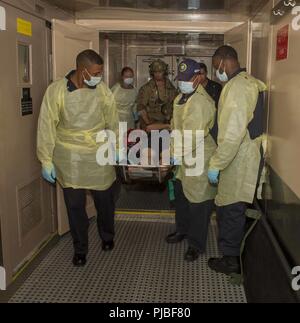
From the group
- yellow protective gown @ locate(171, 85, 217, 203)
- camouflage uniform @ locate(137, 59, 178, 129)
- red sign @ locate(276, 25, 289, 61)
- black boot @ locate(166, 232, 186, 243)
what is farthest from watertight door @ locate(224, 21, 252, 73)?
black boot @ locate(166, 232, 186, 243)

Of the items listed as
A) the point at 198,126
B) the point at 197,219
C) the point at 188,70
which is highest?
the point at 188,70

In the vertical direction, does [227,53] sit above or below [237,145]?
above

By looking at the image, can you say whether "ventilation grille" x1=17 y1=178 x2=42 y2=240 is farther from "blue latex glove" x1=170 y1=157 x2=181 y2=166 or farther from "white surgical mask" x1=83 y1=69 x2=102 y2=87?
"blue latex glove" x1=170 y1=157 x2=181 y2=166

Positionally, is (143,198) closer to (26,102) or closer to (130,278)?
(130,278)

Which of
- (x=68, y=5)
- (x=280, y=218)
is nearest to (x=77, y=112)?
(x=68, y=5)

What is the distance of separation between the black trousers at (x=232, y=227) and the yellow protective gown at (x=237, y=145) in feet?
0.18

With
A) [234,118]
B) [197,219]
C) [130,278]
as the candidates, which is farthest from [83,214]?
[234,118]

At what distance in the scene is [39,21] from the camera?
2748 mm

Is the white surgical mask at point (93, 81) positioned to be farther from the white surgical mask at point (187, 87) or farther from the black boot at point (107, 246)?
the black boot at point (107, 246)

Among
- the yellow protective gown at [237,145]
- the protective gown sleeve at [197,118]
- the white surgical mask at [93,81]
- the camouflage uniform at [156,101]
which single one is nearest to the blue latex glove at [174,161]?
the protective gown sleeve at [197,118]

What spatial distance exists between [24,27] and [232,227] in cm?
181

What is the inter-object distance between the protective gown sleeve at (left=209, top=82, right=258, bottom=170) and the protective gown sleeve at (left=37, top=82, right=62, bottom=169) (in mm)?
1056

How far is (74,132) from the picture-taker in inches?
104
